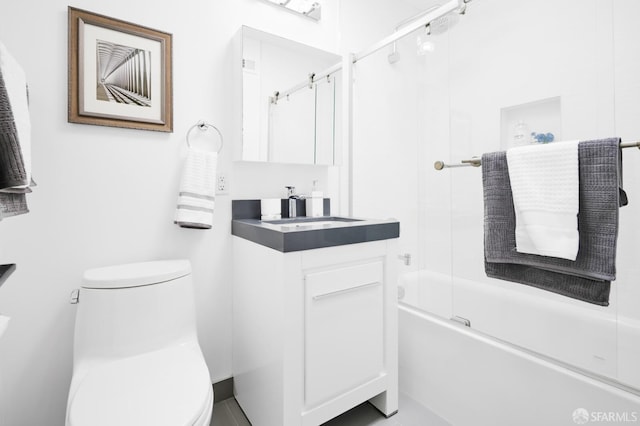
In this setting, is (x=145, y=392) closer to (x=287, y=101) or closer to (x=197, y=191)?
(x=197, y=191)

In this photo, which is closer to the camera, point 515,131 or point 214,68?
point 214,68

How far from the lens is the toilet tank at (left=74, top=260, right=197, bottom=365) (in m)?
1.13

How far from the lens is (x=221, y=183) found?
62.1 inches

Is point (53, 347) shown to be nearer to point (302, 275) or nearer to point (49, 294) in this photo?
point (49, 294)

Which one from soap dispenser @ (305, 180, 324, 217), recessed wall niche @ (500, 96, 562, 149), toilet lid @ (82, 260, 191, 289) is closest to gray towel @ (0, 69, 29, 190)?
toilet lid @ (82, 260, 191, 289)

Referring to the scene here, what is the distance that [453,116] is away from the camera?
1.95m

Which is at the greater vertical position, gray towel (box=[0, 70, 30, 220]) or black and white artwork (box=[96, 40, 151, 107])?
black and white artwork (box=[96, 40, 151, 107])

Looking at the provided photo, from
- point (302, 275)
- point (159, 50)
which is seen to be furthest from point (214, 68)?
point (302, 275)

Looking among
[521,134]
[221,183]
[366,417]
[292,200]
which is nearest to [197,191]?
[221,183]

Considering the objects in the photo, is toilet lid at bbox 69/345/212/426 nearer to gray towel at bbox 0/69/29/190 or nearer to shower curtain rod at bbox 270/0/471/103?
gray towel at bbox 0/69/29/190

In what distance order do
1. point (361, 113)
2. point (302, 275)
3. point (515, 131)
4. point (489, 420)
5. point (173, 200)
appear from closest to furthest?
point (302, 275) → point (489, 420) → point (173, 200) → point (515, 131) → point (361, 113)

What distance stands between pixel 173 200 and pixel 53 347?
720mm

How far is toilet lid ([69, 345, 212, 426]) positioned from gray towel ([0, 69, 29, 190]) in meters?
0.61

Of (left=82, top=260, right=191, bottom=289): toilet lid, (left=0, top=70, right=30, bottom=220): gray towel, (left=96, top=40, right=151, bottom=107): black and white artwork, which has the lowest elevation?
(left=82, top=260, right=191, bottom=289): toilet lid
